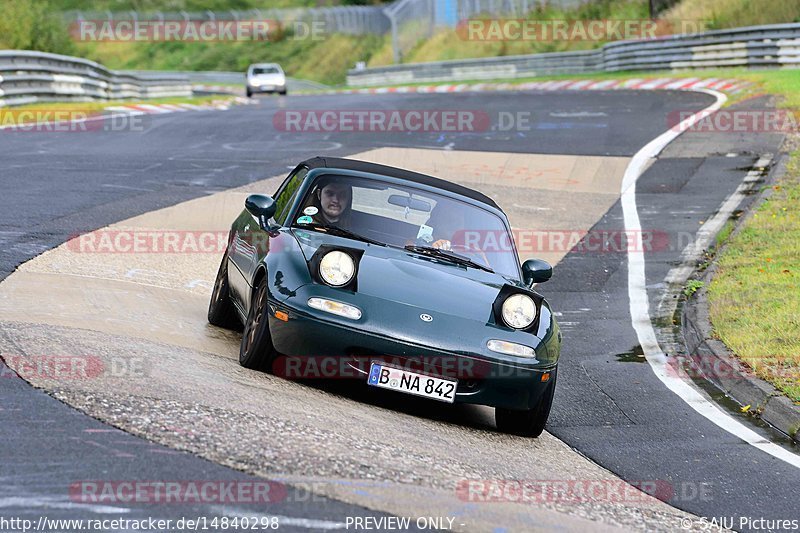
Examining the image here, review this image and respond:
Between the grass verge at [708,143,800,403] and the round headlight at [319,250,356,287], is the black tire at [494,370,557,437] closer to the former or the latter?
the round headlight at [319,250,356,287]

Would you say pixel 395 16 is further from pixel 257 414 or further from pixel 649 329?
pixel 257 414

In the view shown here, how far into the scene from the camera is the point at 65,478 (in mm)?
4930

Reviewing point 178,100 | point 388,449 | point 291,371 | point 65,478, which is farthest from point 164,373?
point 178,100

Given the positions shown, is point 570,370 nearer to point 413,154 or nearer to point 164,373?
point 164,373

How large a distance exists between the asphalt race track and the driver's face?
115cm

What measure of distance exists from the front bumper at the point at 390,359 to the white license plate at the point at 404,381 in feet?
0.12

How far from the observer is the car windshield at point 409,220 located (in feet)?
26.8

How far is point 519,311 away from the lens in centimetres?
740

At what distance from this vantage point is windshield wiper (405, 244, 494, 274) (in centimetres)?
804

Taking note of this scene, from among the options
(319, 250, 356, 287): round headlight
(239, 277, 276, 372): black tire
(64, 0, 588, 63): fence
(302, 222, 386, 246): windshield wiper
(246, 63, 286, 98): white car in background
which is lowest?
(239, 277, 276, 372): black tire

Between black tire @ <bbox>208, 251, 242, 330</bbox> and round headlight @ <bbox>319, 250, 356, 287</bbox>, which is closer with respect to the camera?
round headlight @ <bbox>319, 250, 356, 287</bbox>

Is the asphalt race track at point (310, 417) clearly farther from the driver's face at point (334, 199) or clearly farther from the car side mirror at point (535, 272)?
the driver's face at point (334, 199)

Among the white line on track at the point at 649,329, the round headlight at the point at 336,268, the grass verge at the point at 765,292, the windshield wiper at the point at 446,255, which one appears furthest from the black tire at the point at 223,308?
the grass verge at the point at 765,292

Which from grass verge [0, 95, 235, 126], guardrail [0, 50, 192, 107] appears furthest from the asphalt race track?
guardrail [0, 50, 192, 107]
